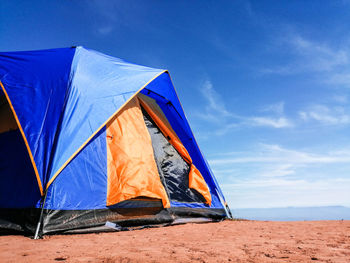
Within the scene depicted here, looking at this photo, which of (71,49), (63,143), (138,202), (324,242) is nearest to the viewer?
(324,242)

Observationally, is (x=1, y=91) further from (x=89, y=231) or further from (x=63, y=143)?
(x=89, y=231)

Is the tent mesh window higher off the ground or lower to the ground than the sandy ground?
higher

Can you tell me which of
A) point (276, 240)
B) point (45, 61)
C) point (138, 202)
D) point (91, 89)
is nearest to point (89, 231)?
point (138, 202)

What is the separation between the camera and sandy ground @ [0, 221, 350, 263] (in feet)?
8.91

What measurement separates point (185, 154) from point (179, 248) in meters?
3.35

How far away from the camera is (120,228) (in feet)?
15.4

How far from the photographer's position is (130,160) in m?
5.23

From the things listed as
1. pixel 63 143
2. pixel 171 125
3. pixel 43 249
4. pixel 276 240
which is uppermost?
pixel 171 125

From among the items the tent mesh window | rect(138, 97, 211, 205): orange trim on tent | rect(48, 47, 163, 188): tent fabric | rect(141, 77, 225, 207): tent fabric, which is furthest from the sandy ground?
rect(141, 77, 225, 207): tent fabric

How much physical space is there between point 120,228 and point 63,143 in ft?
5.90

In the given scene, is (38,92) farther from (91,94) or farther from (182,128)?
(182,128)

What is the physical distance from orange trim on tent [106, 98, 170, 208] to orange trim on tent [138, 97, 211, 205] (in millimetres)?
383

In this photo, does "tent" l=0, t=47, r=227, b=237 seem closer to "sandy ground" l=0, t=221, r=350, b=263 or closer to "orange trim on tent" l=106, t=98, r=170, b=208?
"orange trim on tent" l=106, t=98, r=170, b=208

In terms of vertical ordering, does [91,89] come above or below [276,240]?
above
